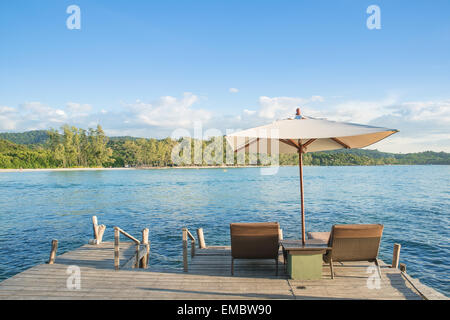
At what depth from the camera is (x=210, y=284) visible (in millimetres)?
5062

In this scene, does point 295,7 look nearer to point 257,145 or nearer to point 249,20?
point 249,20

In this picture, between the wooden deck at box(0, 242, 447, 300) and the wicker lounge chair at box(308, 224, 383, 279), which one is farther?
the wicker lounge chair at box(308, 224, 383, 279)

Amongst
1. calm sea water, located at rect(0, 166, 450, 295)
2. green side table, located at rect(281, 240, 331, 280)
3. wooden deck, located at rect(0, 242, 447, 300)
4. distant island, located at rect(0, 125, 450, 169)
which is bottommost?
calm sea water, located at rect(0, 166, 450, 295)

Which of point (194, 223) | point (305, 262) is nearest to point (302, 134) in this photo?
point (305, 262)

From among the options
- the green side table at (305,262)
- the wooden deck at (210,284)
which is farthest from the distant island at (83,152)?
the green side table at (305,262)

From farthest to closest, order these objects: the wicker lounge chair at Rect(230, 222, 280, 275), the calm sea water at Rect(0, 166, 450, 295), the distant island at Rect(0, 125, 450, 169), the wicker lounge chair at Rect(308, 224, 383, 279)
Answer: the distant island at Rect(0, 125, 450, 169) < the calm sea water at Rect(0, 166, 450, 295) < the wicker lounge chair at Rect(230, 222, 280, 275) < the wicker lounge chair at Rect(308, 224, 383, 279)

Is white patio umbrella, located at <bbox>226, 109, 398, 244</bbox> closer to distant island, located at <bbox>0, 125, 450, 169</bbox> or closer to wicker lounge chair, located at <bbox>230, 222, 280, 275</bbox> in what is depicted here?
wicker lounge chair, located at <bbox>230, 222, 280, 275</bbox>

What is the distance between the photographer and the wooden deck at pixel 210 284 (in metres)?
4.62

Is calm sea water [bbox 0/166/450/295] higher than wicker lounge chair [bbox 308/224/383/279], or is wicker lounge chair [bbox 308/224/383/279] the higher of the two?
wicker lounge chair [bbox 308/224/383/279]

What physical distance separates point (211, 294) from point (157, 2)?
18736 millimetres

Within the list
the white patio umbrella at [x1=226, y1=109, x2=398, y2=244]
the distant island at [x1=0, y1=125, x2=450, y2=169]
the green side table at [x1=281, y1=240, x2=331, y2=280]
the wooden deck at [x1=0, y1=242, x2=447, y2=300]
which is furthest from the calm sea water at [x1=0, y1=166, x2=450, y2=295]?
the distant island at [x1=0, y1=125, x2=450, y2=169]

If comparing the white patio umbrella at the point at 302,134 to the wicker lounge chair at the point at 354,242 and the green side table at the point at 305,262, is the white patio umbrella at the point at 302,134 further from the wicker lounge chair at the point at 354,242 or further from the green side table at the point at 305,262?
the wicker lounge chair at the point at 354,242

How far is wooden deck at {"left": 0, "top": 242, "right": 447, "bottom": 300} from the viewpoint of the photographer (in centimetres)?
462
